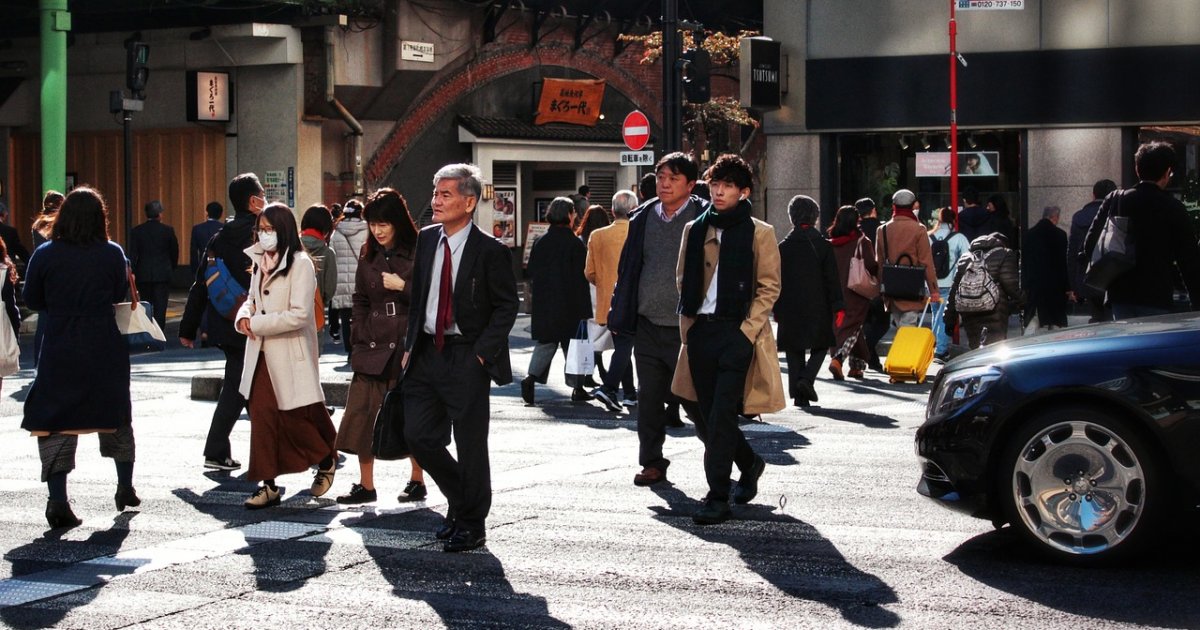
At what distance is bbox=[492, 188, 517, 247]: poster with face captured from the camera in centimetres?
3262

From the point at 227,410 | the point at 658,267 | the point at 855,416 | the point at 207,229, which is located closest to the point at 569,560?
the point at 658,267

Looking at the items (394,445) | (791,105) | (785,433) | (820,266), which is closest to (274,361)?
(394,445)

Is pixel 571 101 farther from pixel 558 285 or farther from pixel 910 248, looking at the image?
pixel 558 285

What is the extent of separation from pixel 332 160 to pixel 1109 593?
24.6m

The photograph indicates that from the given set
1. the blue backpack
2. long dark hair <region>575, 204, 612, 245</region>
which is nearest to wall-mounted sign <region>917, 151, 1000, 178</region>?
long dark hair <region>575, 204, 612, 245</region>

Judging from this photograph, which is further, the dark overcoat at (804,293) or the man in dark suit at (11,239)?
the man in dark suit at (11,239)

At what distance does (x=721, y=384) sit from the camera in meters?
8.16

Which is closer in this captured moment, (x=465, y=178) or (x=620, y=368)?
(x=465, y=178)

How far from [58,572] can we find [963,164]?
15498 millimetres

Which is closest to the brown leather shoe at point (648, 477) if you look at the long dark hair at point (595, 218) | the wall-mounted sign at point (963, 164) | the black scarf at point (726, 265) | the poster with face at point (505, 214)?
the black scarf at point (726, 265)

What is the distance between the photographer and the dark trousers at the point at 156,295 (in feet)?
68.5

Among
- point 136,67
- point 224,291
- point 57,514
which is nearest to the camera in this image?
point 57,514

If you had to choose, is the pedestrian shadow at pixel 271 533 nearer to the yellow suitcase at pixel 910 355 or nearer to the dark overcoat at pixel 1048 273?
the yellow suitcase at pixel 910 355

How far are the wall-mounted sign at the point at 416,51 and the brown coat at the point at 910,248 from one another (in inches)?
624
